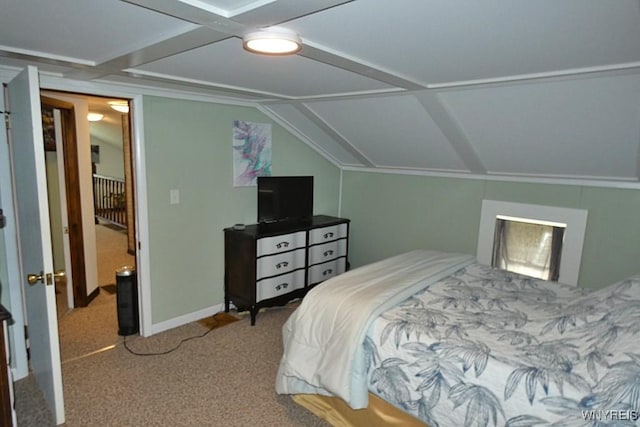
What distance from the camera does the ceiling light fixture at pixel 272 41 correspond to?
1517 mm

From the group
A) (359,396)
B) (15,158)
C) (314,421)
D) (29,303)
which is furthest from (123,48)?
(314,421)

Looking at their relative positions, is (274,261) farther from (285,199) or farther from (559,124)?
(559,124)

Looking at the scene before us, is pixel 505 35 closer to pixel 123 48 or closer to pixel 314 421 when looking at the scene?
pixel 123 48

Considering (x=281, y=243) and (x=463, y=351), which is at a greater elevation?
(x=281, y=243)

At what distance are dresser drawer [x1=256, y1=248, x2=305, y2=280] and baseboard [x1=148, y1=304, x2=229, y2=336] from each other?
66 centimetres

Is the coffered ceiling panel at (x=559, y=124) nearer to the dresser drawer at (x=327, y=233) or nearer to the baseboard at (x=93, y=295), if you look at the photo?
the dresser drawer at (x=327, y=233)

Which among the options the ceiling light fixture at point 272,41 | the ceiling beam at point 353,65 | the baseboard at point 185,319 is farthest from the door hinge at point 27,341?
the ceiling beam at point 353,65

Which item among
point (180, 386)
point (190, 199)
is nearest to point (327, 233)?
point (190, 199)

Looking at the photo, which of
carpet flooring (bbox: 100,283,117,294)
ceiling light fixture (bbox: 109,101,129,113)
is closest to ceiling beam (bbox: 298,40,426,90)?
ceiling light fixture (bbox: 109,101,129,113)

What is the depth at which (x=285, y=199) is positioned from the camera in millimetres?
3996

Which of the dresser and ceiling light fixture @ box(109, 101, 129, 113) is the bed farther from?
ceiling light fixture @ box(109, 101, 129, 113)

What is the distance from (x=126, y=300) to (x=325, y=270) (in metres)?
1.90

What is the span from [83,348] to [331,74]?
279cm

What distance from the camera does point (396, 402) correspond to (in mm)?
1921
